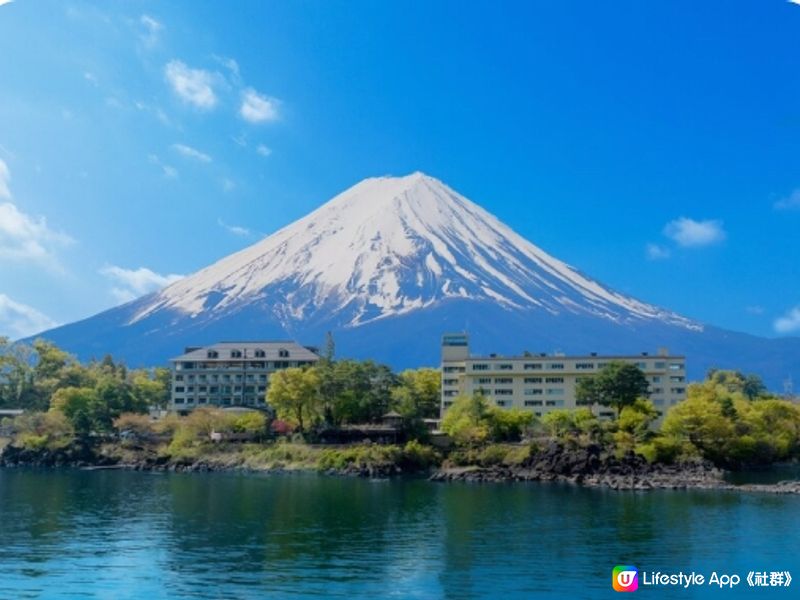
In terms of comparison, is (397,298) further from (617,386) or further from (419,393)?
(617,386)

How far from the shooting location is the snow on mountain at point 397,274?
16838 centimetres

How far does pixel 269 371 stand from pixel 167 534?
1491 inches

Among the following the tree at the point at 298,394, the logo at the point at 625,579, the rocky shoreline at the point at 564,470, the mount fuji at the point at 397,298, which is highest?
the mount fuji at the point at 397,298

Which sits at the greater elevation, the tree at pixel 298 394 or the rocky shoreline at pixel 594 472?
the tree at pixel 298 394

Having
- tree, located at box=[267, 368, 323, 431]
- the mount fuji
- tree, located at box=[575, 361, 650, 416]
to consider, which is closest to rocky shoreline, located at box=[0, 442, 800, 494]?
tree, located at box=[267, 368, 323, 431]

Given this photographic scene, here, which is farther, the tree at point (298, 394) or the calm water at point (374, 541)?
the tree at point (298, 394)

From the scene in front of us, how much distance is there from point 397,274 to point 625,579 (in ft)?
512

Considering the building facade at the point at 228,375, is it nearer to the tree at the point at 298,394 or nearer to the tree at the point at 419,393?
the tree at the point at 419,393

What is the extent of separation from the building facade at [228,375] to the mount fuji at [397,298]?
9535cm

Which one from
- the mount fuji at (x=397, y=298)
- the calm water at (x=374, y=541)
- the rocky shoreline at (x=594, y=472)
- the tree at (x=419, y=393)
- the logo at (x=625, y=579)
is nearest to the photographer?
the logo at (x=625, y=579)

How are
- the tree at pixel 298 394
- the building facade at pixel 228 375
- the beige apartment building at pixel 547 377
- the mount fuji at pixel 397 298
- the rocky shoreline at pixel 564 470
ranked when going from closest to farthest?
the rocky shoreline at pixel 564 470 < the tree at pixel 298 394 < the beige apartment building at pixel 547 377 < the building facade at pixel 228 375 < the mount fuji at pixel 397 298

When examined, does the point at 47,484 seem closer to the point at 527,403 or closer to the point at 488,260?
the point at 527,403

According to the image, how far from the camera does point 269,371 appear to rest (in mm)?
62156

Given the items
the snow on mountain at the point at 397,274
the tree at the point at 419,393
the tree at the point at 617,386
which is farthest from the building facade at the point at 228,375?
the snow on mountain at the point at 397,274
